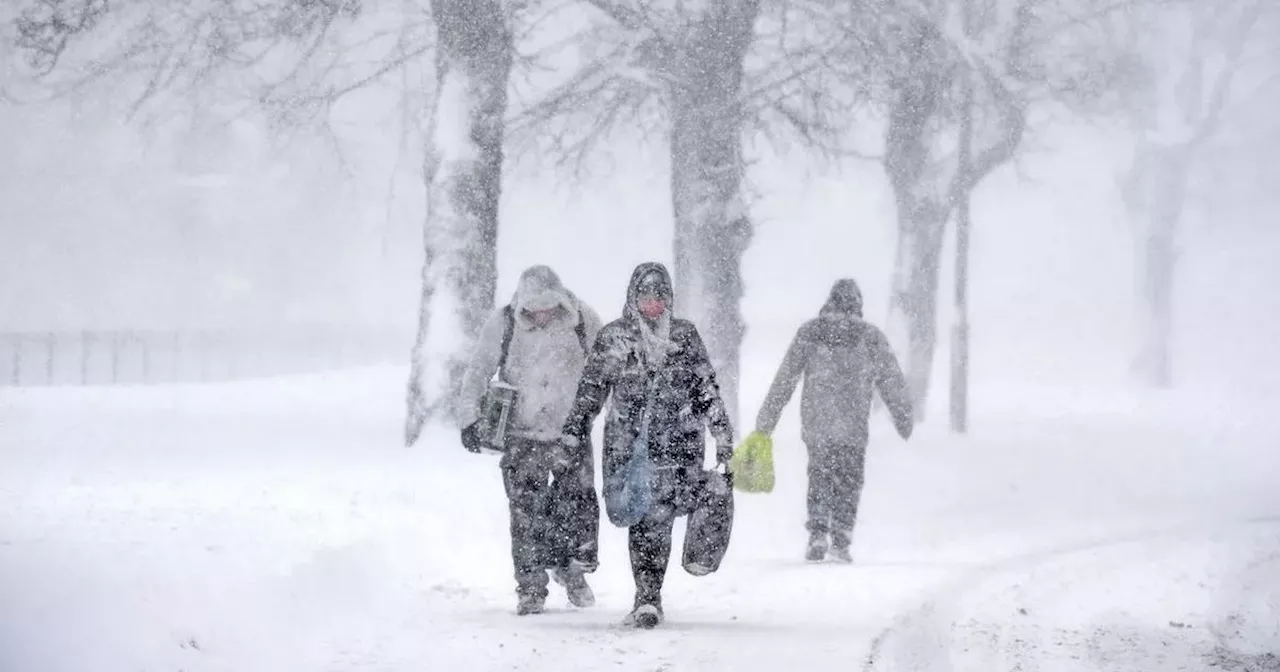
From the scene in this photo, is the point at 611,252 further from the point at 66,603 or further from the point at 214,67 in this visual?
the point at 66,603

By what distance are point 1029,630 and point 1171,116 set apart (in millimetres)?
24919

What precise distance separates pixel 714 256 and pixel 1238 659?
8.50 m

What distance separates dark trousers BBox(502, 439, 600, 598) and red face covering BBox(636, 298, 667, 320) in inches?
41.4

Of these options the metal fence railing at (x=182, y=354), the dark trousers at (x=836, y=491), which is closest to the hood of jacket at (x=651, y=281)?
the dark trousers at (x=836, y=491)

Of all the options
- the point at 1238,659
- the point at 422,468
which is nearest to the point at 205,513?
the point at 422,468

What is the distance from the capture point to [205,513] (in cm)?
955

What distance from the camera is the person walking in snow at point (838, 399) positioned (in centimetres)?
977

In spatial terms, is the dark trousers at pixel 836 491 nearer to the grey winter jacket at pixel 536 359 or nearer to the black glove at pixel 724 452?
the grey winter jacket at pixel 536 359

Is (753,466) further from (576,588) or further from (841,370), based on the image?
(576,588)

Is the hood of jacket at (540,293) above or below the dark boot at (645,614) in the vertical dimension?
above

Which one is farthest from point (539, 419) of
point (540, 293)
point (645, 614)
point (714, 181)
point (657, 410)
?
point (714, 181)

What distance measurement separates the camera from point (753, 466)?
8.76 metres

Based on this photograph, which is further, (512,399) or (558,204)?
(558,204)

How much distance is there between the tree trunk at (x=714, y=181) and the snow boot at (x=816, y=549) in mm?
4830
